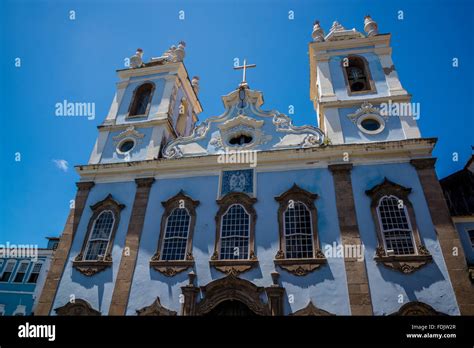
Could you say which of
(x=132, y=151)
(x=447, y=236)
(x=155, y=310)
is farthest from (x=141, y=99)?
(x=447, y=236)

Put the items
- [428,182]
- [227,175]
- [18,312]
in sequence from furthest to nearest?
[18,312]
[227,175]
[428,182]

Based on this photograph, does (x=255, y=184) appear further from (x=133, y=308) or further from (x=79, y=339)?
(x=79, y=339)

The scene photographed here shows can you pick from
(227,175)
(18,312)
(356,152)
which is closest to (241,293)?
(227,175)

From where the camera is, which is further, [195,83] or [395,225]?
[195,83]

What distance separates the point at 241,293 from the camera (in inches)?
428

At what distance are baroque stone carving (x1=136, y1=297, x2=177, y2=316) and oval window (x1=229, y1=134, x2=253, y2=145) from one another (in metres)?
7.57

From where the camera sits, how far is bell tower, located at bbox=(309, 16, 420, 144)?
13695 mm

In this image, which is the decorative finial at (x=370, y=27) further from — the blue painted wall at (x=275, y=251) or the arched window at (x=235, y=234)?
the arched window at (x=235, y=234)

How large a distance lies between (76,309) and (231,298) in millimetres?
5906

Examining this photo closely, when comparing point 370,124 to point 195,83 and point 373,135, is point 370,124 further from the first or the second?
point 195,83

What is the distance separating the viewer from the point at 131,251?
12.5 m

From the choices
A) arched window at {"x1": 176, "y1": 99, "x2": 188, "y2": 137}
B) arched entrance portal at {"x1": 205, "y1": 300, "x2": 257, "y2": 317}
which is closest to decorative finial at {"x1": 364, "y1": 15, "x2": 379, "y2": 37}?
arched window at {"x1": 176, "y1": 99, "x2": 188, "y2": 137}

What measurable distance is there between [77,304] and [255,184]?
8163mm

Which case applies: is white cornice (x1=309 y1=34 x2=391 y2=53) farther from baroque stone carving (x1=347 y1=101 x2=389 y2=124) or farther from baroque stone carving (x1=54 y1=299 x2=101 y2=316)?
baroque stone carving (x1=54 y1=299 x2=101 y2=316)
